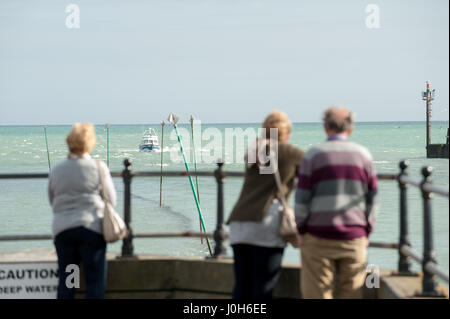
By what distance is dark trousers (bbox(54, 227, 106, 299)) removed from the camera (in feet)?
15.2

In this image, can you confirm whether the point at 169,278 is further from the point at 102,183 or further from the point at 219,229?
the point at 102,183

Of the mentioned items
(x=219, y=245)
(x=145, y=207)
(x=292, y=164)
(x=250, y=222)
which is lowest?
(x=145, y=207)

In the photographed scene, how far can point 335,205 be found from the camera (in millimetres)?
4074

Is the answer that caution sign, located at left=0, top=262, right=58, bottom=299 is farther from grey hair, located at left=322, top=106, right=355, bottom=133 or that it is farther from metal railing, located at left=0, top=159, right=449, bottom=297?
grey hair, located at left=322, top=106, right=355, bottom=133

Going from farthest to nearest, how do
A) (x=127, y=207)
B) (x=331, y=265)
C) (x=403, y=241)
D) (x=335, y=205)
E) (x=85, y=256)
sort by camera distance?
(x=127, y=207), (x=403, y=241), (x=85, y=256), (x=331, y=265), (x=335, y=205)

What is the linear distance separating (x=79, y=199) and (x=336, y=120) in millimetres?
1903

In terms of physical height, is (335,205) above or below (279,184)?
below

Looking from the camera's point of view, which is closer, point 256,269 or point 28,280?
point 256,269

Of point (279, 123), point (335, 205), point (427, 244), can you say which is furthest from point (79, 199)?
point (427, 244)

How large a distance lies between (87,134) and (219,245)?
166 cm
